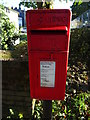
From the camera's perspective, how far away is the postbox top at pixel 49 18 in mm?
1886

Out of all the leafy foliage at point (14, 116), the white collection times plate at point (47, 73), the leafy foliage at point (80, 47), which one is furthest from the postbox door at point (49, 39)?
the leafy foliage at point (80, 47)

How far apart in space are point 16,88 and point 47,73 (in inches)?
33.9

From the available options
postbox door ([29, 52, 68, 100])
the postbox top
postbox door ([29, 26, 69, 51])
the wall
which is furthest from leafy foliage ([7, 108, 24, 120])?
the postbox top

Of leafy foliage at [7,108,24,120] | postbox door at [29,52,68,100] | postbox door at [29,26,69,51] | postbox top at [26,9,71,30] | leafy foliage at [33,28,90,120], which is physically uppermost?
postbox top at [26,9,71,30]

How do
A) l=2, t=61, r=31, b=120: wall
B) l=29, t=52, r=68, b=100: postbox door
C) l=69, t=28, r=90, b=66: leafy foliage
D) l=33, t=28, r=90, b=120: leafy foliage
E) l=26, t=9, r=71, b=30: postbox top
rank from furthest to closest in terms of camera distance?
l=69, t=28, r=90, b=66: leafy foliage → l=33, t=28, r=90, b=120: leafy foliage → l=2, t=61, r=31, b=120: wall → l=29, t=52, r=68, b=100: postbox door → l=26, t=9, r=71, b=30: postbox top

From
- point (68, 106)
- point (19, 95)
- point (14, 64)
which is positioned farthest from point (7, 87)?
point (68, 106)

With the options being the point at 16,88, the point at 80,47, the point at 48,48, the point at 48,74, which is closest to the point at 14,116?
the point at 16,88

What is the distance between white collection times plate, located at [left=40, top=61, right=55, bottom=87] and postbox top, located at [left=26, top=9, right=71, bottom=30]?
41 centimetres

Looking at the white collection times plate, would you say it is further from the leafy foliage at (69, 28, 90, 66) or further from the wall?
the leafy foliage at (69, 28, 90, 66)

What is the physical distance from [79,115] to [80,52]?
8.34 feet

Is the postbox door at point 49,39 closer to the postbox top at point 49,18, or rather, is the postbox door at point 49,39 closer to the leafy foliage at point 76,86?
the postbox top at point 49,18

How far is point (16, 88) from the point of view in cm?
280

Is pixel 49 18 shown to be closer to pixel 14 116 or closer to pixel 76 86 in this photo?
pixel 14 116

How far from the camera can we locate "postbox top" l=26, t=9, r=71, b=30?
189cm
